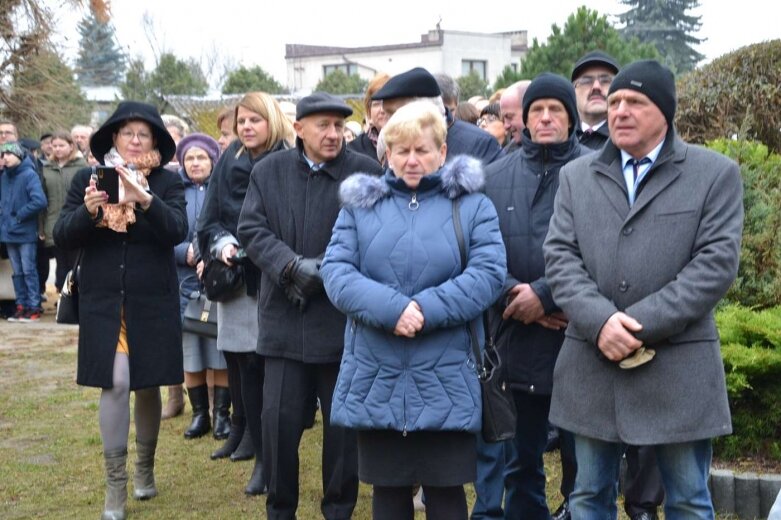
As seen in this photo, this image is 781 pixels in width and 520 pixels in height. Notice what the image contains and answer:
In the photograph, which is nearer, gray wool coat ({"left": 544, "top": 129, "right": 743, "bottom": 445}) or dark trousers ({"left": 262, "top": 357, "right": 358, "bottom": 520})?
gray wool coat ({"left": 544, "top": 129, "right": 743, "bottom": 445})

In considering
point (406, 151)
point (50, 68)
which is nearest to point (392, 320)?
point (406, 151)

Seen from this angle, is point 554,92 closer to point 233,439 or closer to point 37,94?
point 233,439

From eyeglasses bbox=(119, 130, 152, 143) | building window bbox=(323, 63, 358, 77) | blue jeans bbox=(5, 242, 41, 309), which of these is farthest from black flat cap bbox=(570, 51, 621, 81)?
building window bbox=(323, 63, 358, 77)

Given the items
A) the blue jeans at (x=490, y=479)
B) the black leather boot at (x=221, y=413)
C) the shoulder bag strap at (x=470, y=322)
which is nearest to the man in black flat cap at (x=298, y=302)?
the blue jeans at (x=490, y=479)

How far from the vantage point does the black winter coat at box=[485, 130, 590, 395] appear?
510cm

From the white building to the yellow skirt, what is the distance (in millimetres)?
73052

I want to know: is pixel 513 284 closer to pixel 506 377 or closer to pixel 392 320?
pixel 506 377

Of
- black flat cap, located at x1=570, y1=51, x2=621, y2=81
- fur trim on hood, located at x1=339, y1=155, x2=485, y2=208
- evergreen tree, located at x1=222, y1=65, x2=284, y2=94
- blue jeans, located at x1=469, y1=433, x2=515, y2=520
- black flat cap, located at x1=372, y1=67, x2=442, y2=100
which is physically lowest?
blue jeans, located at x1=469, y1=433, x2=515, y2=520

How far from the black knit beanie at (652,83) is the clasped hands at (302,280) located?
5.73 feet

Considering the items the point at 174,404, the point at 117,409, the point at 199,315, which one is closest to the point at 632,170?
the point at 117,409

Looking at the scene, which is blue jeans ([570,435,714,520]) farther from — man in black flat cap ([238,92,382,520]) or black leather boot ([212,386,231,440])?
black leather boot ([212,386,231,440])

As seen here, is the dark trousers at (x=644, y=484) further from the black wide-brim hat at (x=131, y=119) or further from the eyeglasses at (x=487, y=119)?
the eyeglasses at (x=487, y=119)

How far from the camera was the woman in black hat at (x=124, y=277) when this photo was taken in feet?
19.2

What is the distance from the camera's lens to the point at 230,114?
25.7 ft
